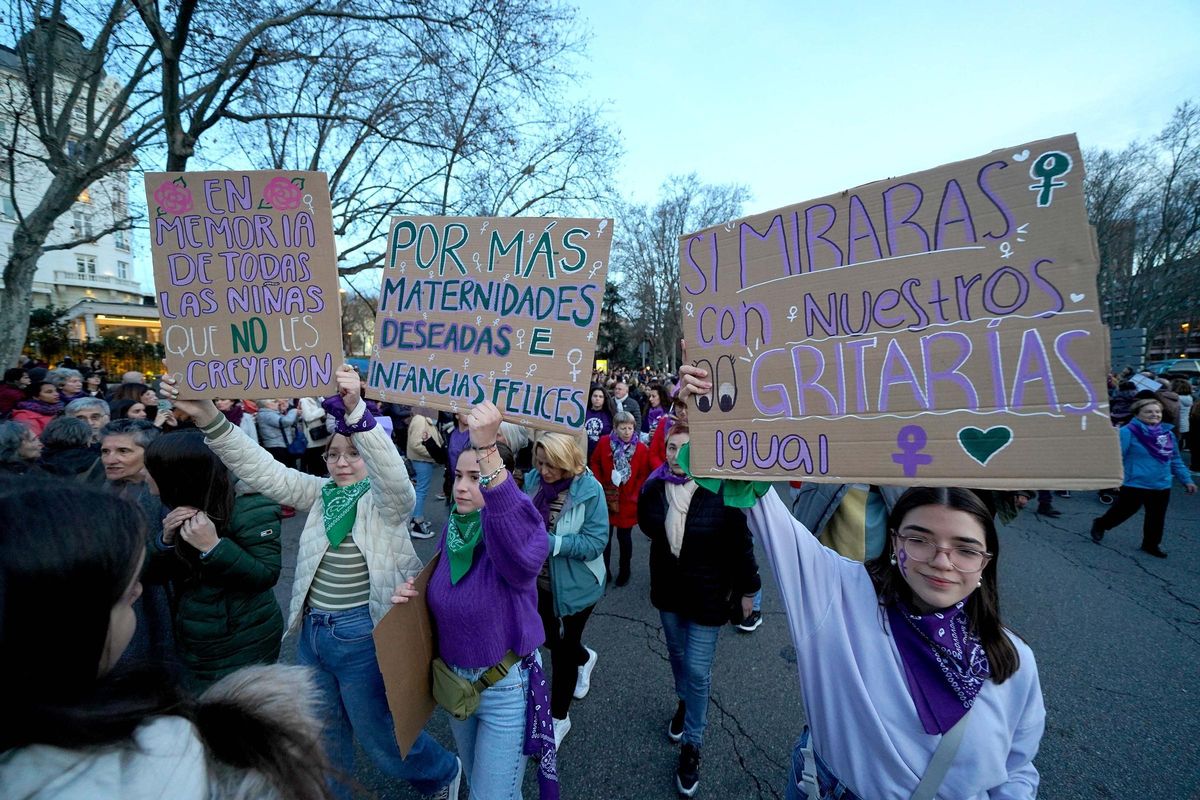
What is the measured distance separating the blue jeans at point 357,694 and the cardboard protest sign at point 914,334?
1.76 metres

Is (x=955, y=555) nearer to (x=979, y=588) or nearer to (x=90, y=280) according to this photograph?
(x=979, y=588)

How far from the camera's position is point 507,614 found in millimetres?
2039

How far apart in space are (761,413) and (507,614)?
128cm

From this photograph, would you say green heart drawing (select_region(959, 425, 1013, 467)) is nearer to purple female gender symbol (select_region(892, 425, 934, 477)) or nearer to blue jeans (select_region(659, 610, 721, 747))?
purple female gender symbol (select_region(892, 425, 934, 477))

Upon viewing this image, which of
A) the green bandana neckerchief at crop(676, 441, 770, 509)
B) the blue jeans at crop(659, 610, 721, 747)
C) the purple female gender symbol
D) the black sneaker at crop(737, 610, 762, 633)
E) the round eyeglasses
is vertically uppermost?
the purple female gender symbol

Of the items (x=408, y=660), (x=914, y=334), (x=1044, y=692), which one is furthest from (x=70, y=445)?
(x=1044, y=692)

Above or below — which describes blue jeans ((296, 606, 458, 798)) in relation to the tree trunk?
below

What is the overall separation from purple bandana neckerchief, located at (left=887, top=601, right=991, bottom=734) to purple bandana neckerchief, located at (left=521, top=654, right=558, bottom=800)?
135cm

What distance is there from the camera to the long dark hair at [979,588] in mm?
1422

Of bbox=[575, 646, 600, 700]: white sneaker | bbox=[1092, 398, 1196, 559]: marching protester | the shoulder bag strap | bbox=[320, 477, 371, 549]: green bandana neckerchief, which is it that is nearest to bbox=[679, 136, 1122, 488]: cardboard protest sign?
the shoulder bag strap

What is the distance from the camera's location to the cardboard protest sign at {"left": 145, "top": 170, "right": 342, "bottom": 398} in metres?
2.39

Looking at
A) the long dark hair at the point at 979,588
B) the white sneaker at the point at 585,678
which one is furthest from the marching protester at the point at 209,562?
the long dark hair at the point at 979,588

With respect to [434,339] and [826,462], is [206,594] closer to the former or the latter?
[434,339]

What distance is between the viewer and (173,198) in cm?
244
